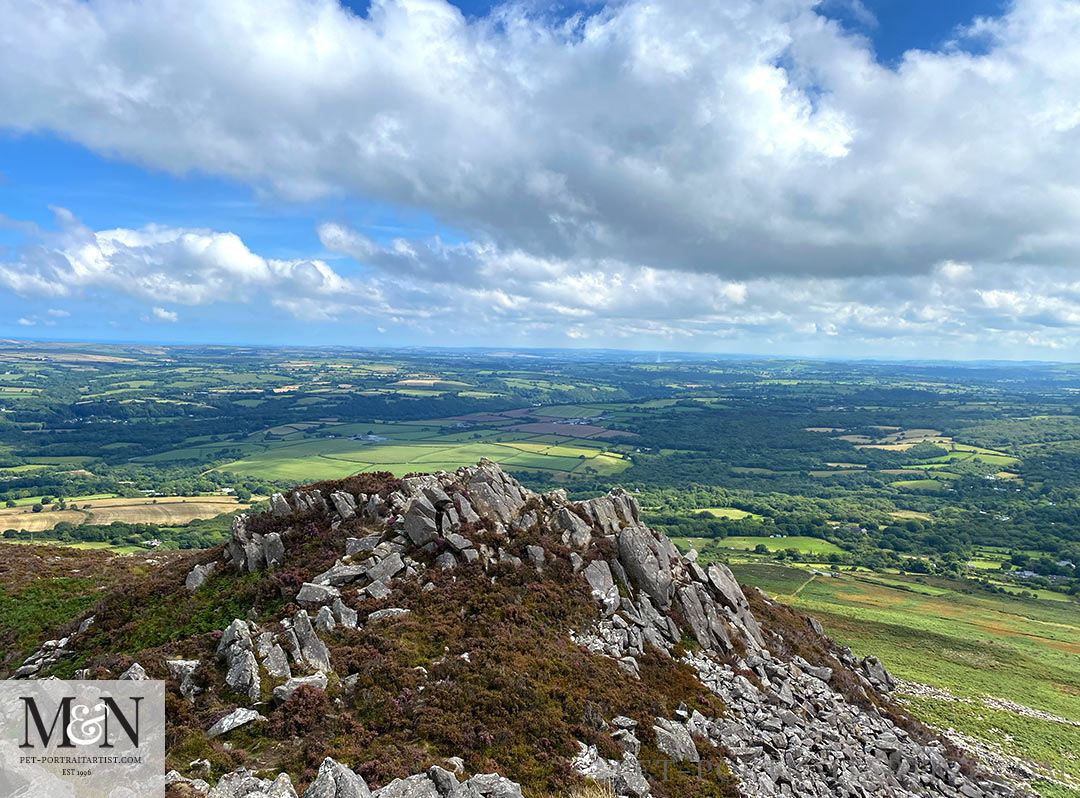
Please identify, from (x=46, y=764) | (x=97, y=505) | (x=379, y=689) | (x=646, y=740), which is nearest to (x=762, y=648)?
(x=646, y=740)

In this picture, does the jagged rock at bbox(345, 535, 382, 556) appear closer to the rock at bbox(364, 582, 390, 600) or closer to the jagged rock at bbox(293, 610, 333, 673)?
the rock at bbox(364, 582, 390, 600)

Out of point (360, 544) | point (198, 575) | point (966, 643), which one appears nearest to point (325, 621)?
point (360, 544)

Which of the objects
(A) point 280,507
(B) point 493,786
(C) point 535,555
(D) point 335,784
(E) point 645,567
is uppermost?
(A) point 280,507

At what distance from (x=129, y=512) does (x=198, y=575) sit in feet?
455

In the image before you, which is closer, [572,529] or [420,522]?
[420,522]

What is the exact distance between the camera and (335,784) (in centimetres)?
1862

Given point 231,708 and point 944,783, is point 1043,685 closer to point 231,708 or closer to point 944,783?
point 944,783

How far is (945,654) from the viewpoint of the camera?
73938mm

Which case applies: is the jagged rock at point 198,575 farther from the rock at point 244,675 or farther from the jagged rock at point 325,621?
the rock at point 244,675

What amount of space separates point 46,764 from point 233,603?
45.1ft

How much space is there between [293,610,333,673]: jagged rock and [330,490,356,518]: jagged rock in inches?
454

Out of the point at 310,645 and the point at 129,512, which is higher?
the point at 310,645

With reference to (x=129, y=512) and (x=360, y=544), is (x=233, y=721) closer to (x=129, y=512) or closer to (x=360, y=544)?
(x=360, y=544)
